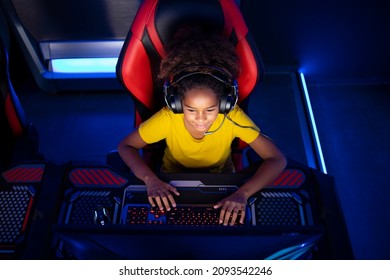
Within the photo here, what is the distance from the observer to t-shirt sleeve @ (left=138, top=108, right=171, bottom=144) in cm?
126

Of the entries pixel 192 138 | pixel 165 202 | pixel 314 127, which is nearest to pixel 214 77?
pixel 192 138

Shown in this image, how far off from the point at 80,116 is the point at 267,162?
141cm

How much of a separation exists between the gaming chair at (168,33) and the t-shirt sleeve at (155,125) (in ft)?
0.33

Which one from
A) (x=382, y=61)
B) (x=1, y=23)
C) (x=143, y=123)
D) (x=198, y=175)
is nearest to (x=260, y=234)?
(x=198, y=175)

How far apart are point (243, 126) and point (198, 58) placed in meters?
0.27

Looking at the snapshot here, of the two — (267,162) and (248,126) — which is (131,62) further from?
(267,162)

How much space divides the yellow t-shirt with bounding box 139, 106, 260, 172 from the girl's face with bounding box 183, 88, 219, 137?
0.07 m

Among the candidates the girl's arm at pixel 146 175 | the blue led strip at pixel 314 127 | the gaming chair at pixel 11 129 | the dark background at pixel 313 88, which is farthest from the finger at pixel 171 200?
the blue led strip at pixel 314 127

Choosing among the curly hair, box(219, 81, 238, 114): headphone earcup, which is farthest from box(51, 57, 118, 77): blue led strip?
box(219, 81, 238, 114): headphone earcup

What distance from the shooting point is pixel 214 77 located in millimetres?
1091

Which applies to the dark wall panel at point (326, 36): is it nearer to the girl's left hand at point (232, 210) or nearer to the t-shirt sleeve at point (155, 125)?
the t-shirt sleeve at point (155, 125)

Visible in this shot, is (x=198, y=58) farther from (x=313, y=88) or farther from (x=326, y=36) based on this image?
(x=313, y=88)

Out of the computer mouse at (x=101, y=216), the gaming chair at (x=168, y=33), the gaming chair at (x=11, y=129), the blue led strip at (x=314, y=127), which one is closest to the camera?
the computer mouse at (x=101, y=216)

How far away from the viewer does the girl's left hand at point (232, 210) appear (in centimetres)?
104
